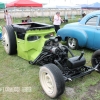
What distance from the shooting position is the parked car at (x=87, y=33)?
5809mm

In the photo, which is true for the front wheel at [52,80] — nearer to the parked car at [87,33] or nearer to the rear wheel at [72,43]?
the parked car at [87,33]

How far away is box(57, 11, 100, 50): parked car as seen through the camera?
5809mm

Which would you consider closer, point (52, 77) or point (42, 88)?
point (52, 77)

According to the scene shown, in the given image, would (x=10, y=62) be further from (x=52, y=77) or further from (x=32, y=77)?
(x=52, y=77)

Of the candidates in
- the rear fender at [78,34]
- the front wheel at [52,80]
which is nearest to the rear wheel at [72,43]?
the rear fender at [78,34]

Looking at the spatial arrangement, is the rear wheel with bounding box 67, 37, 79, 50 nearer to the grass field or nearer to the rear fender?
the rear fender

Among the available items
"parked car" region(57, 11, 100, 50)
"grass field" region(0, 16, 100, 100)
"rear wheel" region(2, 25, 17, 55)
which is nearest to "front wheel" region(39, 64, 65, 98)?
"grass field" region(0, 16, 100, 100)

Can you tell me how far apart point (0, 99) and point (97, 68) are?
2439mm

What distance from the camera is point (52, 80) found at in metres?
3.13

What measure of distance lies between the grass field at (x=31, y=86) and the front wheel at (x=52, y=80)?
0.56 ft

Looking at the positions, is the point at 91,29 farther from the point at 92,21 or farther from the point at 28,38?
the point at 28,38

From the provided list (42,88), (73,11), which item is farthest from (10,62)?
(73,11)

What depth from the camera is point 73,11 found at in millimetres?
29062

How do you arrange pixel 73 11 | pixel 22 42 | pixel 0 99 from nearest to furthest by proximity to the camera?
pixel 0 99, pixel 22 42, pixel 73 11
